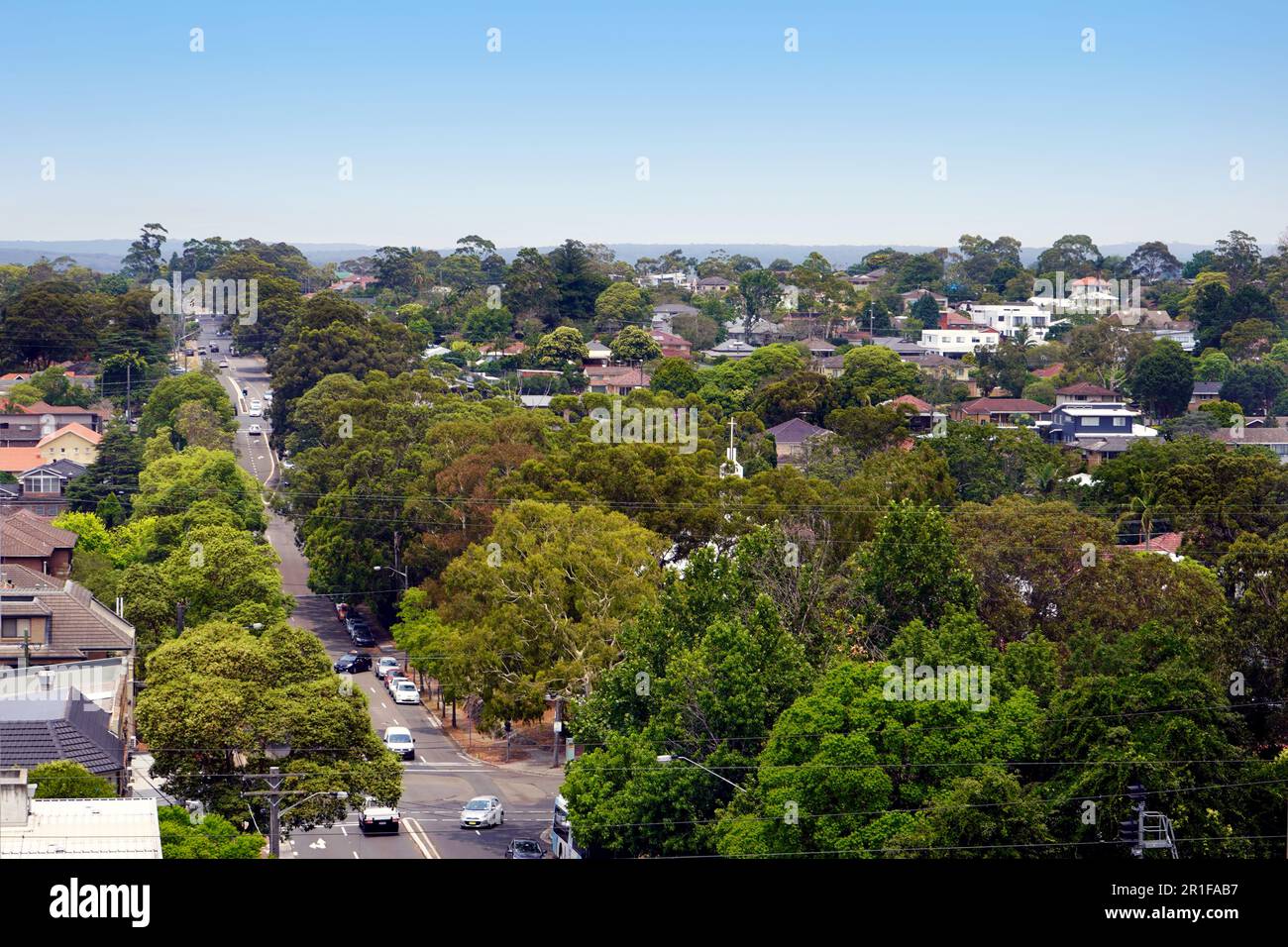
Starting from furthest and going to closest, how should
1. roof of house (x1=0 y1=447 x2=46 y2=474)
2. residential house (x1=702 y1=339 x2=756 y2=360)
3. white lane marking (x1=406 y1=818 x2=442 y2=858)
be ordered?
1. residential house (x1=702 y1=339 x2=756 y2=360)
2. roof of house (x1=0 y1=447 x2=46 y2=474)
3. white lane marking (x1=406 y1=818 x2=442 y2=858)

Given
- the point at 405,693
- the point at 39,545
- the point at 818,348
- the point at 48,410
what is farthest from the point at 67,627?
the point at 818,348

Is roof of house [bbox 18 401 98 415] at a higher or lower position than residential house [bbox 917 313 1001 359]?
lower

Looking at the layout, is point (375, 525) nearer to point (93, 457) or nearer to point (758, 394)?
point (93, 457)

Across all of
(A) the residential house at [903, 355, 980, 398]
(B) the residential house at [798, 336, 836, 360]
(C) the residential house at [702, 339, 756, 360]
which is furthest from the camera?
(B) the residential house at [798, 336, 836, 360]

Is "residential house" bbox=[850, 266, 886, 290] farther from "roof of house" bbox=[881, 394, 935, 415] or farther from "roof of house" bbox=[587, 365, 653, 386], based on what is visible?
"roof of house" bbox=[881, 394, 935, 415]

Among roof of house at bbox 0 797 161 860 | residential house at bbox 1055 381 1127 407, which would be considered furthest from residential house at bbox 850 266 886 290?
roof of house at bbox 0 797 161 860
